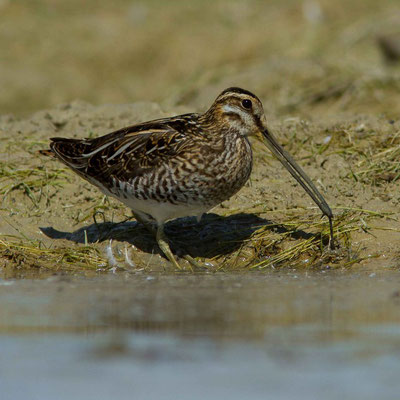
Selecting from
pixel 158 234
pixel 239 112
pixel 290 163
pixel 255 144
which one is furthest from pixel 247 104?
pixel 255 144

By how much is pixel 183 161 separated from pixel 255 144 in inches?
73.6

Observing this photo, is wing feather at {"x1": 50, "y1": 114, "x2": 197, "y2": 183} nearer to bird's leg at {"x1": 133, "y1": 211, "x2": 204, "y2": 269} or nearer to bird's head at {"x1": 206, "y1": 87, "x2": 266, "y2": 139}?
bird's head at {"x1": 206, "y1": 87, "x2": 266, "y2": 139}

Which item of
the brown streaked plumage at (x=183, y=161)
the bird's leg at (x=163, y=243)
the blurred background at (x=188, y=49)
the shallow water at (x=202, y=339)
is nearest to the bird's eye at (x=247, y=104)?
the brown streaked plumage at (x=183, y=161)

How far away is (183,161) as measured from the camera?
19.3 feet

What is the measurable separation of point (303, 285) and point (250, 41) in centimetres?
959

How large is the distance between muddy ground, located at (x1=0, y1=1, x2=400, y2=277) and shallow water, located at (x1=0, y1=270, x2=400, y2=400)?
33.4 inches

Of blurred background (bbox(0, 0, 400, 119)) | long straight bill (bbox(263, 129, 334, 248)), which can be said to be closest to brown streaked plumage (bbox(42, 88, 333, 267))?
long straight bill (bbox(263, 129, 334, 248))

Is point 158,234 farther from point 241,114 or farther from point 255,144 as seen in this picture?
point 255,144

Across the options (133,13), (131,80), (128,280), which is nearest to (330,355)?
(128,280)

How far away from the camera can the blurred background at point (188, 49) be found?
11359mm

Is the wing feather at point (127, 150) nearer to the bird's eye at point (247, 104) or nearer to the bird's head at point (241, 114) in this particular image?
the bird's head at point (241, 114)

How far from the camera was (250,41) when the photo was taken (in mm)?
14242

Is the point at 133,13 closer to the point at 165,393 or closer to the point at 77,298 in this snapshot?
the point at 77,298

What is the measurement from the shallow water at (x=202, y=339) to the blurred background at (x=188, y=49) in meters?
5.97
